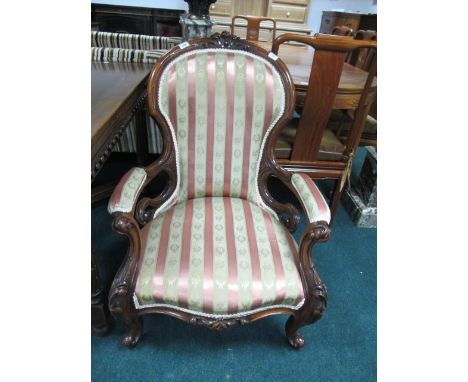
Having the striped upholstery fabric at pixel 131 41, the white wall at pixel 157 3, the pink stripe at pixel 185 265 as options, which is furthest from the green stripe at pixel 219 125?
the white wall at pixel 157 3

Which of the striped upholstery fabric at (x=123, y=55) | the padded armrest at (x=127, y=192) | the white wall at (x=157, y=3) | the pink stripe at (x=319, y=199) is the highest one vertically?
the white wall at (x=157, y=3)

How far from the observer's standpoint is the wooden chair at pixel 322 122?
3.63ft

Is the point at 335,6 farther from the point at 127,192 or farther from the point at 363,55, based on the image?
the point at 127,192

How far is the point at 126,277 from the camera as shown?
0.80m

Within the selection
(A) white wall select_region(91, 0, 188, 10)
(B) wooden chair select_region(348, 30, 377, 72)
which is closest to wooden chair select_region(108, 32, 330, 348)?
(B) wooden chair select_region(348, 30, 377, 72)

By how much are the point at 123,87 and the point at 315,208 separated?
84cm

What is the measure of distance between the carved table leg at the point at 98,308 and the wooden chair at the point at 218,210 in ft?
0.33

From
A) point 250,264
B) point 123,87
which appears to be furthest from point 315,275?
point 123,87

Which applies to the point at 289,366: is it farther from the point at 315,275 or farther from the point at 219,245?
the point at 219,245

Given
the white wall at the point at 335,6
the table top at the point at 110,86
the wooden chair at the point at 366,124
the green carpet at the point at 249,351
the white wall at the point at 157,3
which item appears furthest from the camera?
the white wall at the point at 335,6

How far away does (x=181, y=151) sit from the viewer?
3.31 ft

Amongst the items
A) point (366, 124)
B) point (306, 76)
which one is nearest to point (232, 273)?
point (306, 76)

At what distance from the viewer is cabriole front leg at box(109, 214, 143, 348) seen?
75 centimetres

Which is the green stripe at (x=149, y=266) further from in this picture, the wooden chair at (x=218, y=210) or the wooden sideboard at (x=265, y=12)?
the wooden sideboard at (x=265, y=12)
